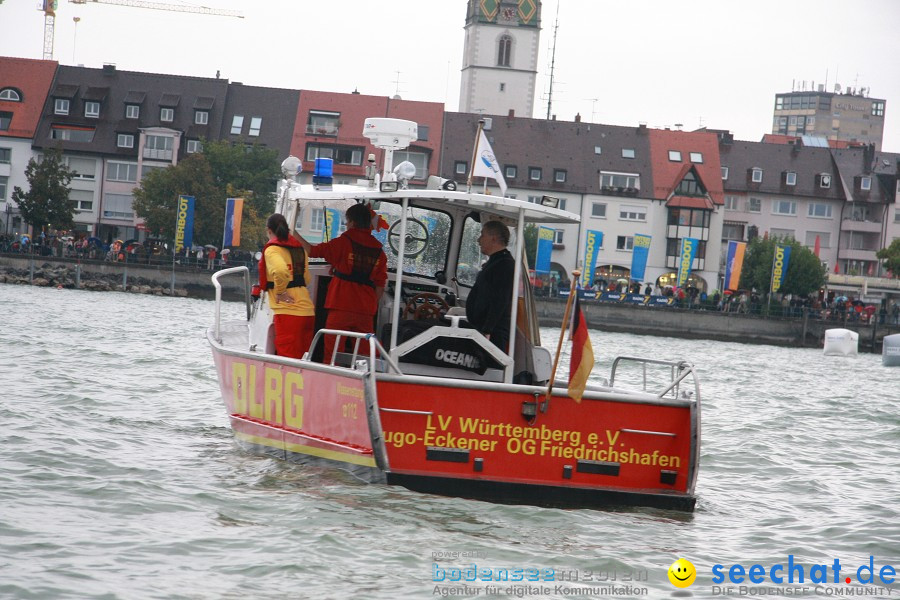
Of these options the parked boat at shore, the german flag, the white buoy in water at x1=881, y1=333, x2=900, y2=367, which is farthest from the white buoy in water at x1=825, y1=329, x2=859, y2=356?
the german flag

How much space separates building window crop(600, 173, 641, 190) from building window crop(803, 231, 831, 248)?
1639 centimetres

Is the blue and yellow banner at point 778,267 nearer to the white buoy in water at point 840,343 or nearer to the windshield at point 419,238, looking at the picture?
the white buoy in water at point 840,343

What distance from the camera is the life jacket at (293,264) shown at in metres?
10.4

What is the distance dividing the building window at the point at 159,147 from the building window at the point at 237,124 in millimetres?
3822

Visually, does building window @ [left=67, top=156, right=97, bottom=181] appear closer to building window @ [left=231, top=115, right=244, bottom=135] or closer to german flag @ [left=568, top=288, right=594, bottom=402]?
building window @ [left=231, top=115, right=244, bottom=135]

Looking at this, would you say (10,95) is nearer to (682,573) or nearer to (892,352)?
(892,352)

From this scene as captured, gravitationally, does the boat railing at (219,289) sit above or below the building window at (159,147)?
below

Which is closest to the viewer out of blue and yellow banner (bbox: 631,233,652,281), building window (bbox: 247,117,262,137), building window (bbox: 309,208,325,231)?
building window (bbox: 309,208,325,231)

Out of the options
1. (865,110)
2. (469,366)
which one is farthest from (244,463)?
(865,110)

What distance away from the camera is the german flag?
857 cm

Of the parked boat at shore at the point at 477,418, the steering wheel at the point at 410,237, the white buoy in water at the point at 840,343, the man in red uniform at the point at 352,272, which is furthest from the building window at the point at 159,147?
the man in red uniform at the point at 352,272

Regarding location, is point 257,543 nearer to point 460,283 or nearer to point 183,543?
point 183,543

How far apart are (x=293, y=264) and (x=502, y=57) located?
87.3m

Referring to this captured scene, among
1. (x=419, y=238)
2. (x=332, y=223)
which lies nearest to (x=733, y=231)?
(x=419, y=238)
